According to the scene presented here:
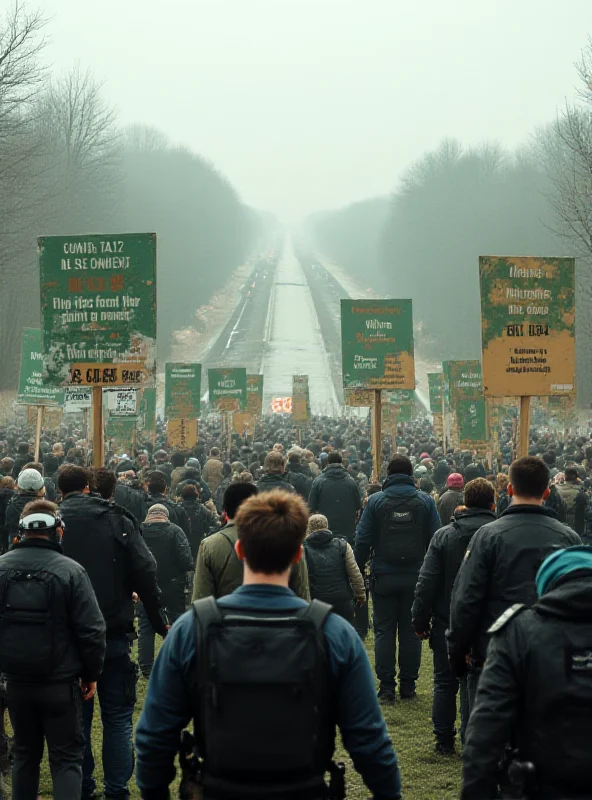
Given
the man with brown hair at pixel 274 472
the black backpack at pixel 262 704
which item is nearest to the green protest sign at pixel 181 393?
the man with brown hair at pixel 274 472

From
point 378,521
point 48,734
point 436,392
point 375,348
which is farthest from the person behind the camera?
point 436,392

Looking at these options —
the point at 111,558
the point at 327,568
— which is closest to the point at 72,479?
the point at 111,558

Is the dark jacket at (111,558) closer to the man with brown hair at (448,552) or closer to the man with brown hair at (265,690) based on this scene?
the man with brown hair at (448,552)

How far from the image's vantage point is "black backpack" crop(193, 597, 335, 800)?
11.6 feet

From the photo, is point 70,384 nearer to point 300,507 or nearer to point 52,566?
point 52,566

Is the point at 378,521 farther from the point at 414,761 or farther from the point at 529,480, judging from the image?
the point at 529,480

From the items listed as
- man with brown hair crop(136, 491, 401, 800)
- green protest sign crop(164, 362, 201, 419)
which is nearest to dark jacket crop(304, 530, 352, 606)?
man with brown hair crop(136, 491, 401, 800)

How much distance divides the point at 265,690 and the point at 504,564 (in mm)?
2286

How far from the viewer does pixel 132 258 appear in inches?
358

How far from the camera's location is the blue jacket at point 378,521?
9297 millimetres

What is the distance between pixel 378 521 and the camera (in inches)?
367

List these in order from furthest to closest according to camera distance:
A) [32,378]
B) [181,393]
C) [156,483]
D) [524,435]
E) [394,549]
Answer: [181,393] < [32,378] < [156,483] < [394,549] < [524,435]

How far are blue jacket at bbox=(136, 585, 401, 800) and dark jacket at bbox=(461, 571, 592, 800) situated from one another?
0.29 m

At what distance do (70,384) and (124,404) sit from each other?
13.8 m
